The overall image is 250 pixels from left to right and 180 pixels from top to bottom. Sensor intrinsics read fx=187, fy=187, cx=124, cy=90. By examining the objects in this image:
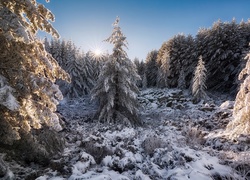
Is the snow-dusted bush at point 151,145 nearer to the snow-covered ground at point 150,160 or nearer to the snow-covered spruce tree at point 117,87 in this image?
the snow-covered ground at point 150,160

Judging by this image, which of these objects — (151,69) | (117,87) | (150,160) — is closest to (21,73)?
(150,160)

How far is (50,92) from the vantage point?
4902 millimetres

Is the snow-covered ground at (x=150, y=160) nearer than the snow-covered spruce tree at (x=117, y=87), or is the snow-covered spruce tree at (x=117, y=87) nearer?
the snow-covered ground at (x=150, y=160)

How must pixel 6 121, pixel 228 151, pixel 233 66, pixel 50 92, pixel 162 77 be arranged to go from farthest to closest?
pixel 162 77, pixel 233 66, pixel 228 151, pixel 50 92, pixel 6 121

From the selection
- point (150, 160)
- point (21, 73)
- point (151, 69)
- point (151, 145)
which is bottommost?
point (150, 160)

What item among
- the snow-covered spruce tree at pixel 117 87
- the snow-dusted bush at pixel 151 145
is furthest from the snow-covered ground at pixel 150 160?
the snow-covered spruce tree at pixel 117 87

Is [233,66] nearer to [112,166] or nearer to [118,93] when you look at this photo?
[118,93]

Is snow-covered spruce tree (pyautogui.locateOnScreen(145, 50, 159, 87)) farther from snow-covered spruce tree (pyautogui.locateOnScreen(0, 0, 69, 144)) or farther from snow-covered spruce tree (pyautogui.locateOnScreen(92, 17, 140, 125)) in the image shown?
snow-covered spruce tree (pyautogui.locateOnScreen(0, 0, 69, 144))

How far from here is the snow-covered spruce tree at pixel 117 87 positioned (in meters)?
15.0

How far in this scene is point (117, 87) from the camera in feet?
51.4

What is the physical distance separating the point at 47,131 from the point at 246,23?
36012 millimetres

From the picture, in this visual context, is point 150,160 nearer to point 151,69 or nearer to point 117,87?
point 117,87

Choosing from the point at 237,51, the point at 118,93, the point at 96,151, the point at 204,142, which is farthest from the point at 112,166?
the point at 237,51

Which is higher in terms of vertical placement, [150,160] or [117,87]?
[117,87]
